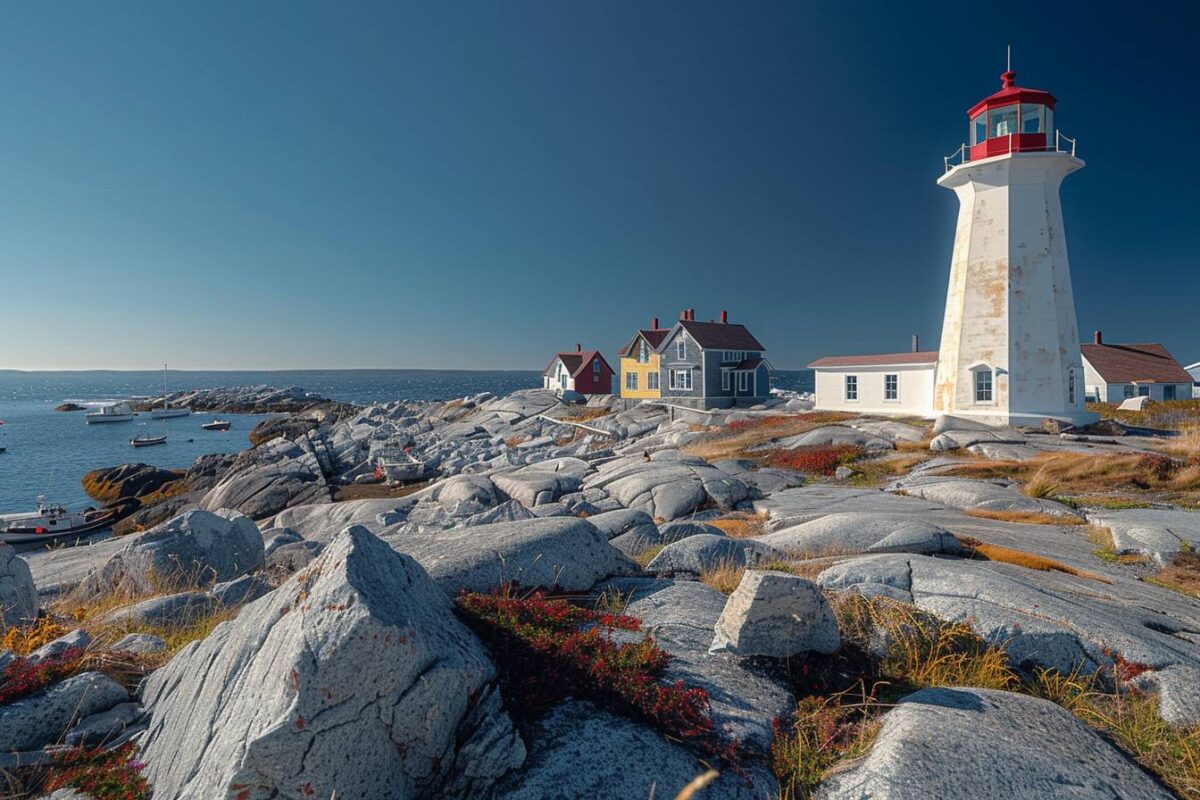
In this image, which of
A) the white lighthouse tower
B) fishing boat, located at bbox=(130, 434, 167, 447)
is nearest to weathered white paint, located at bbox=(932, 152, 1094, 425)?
the white lighthouse tower

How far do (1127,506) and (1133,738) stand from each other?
1215 centimetres

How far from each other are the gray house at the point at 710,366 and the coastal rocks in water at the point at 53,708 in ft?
138

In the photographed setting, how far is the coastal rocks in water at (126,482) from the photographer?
3334 centimetres

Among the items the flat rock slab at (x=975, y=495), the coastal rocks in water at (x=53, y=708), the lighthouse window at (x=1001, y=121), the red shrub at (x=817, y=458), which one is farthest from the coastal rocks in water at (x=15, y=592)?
the lighthouse window at (x=1001, y=121)

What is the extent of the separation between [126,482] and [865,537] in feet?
129

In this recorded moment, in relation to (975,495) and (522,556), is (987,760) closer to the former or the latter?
(522,556)

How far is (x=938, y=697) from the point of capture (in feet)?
13.8

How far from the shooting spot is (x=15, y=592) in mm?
6754

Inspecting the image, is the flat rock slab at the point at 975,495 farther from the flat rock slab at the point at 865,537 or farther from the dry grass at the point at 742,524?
the dry grass at the point at 742,524

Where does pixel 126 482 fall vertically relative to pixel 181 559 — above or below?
below

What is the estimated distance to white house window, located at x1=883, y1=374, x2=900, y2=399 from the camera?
1331 inches

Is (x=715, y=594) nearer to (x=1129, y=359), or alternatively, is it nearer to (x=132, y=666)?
(x=132, y=666)

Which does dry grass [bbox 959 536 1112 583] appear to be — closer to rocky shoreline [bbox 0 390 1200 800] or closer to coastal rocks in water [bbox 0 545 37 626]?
rocky shoreline [bbox 0 390 1200 800]

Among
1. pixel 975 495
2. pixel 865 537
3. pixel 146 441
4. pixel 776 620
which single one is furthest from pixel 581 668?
pixel 146 441
